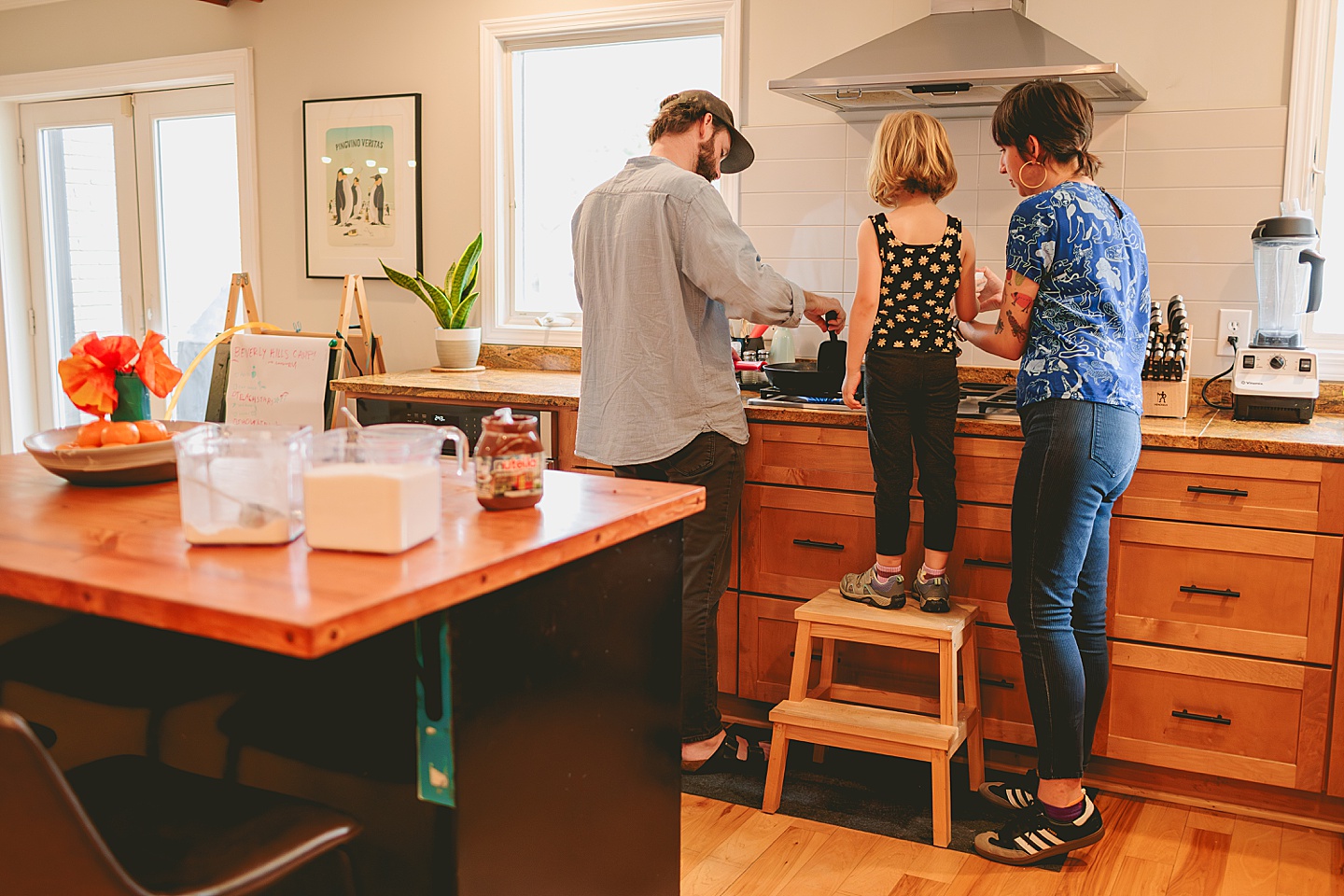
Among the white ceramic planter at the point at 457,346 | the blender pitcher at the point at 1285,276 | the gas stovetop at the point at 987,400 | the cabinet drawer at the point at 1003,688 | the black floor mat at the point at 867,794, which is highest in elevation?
Result: the blender pitcher at the point at 1285,276

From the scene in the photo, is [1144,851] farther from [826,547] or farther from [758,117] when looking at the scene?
[758,117]

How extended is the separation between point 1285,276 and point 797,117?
1.44 metres

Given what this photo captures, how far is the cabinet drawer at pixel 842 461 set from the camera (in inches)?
106

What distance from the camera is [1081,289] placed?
2246 millimetres

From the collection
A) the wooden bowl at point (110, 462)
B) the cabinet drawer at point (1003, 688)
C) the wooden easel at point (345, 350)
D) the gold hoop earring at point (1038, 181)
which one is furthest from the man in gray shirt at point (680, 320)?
the wooden easel at point (345, 350)

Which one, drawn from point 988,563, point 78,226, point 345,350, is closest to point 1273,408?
point 988,563

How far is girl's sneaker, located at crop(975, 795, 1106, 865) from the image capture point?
237 centimetres

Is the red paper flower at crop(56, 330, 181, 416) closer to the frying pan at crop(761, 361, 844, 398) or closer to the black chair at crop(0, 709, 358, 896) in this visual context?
the black chair at crop(0, 709, 358, 896)

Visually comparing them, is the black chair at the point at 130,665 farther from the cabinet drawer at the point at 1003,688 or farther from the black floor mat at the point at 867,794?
the cabinet drawer at the point at 1003,688

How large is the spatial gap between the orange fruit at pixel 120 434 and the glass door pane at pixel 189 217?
3264mm

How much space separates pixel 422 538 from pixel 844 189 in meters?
2.40

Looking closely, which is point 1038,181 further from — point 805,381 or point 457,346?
point 457,346

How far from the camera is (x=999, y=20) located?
2.92 metres

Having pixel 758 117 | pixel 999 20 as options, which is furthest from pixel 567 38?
pixel 999 20
